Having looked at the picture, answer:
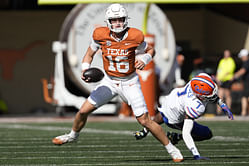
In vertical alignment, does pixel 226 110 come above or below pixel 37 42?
→ above

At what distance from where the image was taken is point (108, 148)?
29.0 feet

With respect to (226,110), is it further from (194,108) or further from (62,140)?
(62,140)

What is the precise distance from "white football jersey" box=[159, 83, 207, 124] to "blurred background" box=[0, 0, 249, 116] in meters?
11.3

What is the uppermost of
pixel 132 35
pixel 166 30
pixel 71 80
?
pixel 132 35

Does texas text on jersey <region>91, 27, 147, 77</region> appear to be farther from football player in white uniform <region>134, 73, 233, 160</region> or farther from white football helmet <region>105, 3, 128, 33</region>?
football player in white uniform <region>134, 73, 233, 160</region>

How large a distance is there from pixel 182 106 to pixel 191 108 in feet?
1.60

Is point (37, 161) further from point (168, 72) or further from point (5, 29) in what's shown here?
point (5, 29)

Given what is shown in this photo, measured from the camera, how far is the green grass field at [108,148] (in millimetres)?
7422

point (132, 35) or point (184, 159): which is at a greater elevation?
point (132, 35)

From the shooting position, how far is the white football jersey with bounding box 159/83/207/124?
7.77 meters

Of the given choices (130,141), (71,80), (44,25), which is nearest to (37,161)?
(130,141)

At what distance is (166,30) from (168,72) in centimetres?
101

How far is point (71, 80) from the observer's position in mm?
16984

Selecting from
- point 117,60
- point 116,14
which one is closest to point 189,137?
point 117,60
